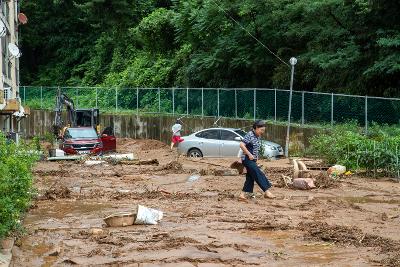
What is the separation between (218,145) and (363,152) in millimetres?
9420

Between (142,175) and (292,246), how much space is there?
13326mm

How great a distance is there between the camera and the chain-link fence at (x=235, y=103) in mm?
27766

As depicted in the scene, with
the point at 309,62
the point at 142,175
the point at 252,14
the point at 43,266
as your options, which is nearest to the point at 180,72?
the point at 252,14

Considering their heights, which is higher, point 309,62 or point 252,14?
point 252,14

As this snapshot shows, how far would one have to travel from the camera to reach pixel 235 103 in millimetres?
36594

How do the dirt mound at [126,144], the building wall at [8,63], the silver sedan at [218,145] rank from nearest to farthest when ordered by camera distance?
the silver sedan at [218,145], the building wall at [8,63], the dirt mound at [126,144]

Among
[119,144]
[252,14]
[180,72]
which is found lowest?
[119,144]

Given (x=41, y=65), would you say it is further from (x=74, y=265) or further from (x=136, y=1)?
(x=74, y=265)

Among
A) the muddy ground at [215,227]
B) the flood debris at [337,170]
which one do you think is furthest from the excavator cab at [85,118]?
the flood debris at [337,170]

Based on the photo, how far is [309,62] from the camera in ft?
105

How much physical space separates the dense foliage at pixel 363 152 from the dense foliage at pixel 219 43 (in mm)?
5101

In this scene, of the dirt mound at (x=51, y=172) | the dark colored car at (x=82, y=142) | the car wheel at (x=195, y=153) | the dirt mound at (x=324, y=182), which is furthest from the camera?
the dark colored car at (x=82, y=142)

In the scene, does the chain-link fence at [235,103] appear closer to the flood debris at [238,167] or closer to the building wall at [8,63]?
the building wall at [8,63]

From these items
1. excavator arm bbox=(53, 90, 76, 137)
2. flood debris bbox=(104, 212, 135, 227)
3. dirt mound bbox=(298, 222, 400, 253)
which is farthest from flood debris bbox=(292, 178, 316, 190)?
excavator arm bbox=(53, 90, 76, 137)
